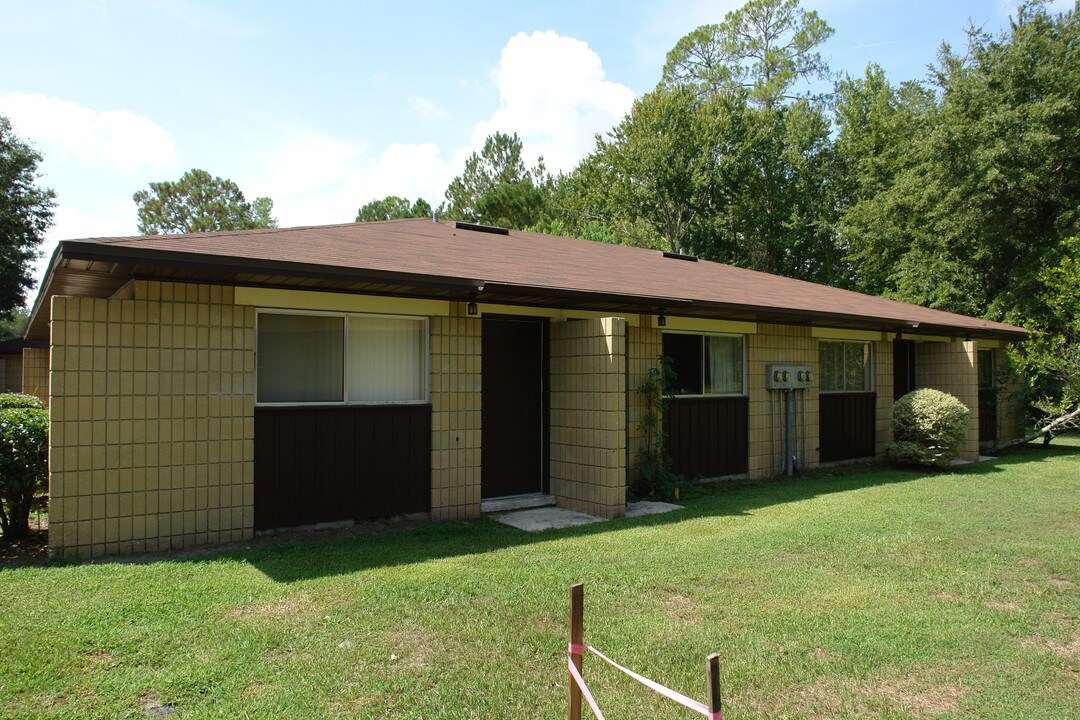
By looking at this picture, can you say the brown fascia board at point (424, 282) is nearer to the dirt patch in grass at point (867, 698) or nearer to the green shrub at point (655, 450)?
the green shrub at point (655, 450)

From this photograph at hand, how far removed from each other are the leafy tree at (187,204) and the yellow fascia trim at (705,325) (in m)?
45.6

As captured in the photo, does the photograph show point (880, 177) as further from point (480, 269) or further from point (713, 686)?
point (713, 686)

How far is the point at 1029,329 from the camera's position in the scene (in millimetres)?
17562

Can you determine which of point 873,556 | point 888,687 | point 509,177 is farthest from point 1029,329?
point 509,177

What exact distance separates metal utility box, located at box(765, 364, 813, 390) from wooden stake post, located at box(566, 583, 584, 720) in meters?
9.52

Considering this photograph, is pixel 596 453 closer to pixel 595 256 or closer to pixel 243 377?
pixel 243 377

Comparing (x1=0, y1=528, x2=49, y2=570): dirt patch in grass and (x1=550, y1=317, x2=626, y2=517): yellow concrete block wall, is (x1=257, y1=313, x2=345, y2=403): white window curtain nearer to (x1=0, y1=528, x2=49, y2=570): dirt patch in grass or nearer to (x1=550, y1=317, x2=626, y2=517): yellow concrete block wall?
(x1=0, y1=528, x2=49, y2=570): dirt patch in grass

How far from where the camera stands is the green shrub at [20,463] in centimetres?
635

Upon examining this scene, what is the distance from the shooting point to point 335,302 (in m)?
7.36

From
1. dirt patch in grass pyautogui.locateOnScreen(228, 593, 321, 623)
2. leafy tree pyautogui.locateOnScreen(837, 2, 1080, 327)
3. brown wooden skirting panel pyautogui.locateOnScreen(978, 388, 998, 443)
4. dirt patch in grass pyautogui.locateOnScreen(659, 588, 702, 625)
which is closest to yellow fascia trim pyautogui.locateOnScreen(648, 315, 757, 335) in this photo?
dirt patch in grass pyautogui.locateOnScreen(659, 588, 702, 625)

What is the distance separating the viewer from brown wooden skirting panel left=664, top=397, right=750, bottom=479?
34.1ft

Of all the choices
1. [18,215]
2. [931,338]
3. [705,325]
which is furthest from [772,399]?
[18,215]

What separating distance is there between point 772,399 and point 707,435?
5.55 ft

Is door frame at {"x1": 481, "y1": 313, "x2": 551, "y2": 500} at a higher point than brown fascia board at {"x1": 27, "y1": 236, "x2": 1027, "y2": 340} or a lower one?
lower
